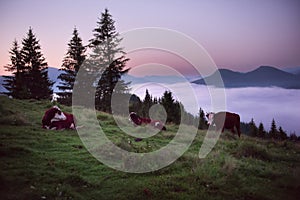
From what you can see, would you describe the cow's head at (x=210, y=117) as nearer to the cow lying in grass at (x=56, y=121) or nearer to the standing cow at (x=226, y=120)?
the standing cow at (x=226, y=120)

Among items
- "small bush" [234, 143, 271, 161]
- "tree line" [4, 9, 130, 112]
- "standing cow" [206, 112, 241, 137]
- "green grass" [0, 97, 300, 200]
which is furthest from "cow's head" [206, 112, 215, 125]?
"tree line" [4, 9, 130, 112]

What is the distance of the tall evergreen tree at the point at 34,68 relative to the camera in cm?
3556

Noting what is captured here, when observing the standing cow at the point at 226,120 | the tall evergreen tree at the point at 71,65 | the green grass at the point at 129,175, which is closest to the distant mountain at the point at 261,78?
the standing cow at the point at 226,120

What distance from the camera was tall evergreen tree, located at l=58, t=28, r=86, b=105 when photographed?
3731 centimetres

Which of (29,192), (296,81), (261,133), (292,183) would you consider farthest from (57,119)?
(261,133)

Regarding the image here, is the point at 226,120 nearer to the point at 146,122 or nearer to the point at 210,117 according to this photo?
the point at 210,117

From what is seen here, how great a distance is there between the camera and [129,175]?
7082 mm

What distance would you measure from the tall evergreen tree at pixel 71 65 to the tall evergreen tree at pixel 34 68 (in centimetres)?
222

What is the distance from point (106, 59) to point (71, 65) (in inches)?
285

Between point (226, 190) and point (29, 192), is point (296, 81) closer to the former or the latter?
point (226, 190)

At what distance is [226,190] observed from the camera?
6.47 meters

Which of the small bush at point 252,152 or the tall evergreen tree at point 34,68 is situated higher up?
the tall evergreen tree at point 34,68

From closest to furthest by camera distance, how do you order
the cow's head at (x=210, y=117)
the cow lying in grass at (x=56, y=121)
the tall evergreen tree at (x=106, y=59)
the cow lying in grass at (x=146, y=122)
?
the cow lying in grass at (x=56, y=121)
the cow lying in grass at (x=146, y=122)
the cow's head at (x=210, y=117)
the tall evergreen tree at (x=106, y=59)

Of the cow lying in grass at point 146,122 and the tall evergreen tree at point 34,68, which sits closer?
the cow lying in grass at point 146,122
